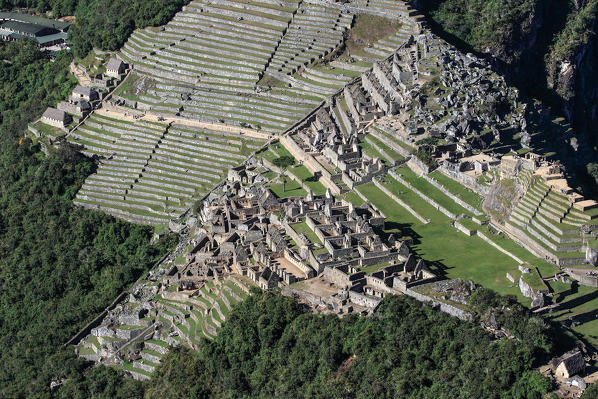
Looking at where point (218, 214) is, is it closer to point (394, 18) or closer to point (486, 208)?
point (486, 208)

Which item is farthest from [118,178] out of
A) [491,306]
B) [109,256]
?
[491,306]

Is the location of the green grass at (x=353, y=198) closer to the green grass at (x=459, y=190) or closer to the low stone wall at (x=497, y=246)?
the green grass at (x=459, y=190)

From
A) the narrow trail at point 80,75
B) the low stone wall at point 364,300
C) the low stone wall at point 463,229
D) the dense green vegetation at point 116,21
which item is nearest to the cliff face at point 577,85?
the dense green vegetation at point 116,21

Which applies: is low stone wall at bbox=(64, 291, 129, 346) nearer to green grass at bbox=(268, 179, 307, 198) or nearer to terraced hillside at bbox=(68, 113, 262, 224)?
terraced hillside at bbox=(68, 113, 262, 224)

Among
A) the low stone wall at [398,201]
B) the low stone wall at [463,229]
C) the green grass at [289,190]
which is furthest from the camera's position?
the green grass at [289,190]

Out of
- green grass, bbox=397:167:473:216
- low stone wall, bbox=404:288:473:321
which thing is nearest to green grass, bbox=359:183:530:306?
green grass, bbox=397:167:473:216
